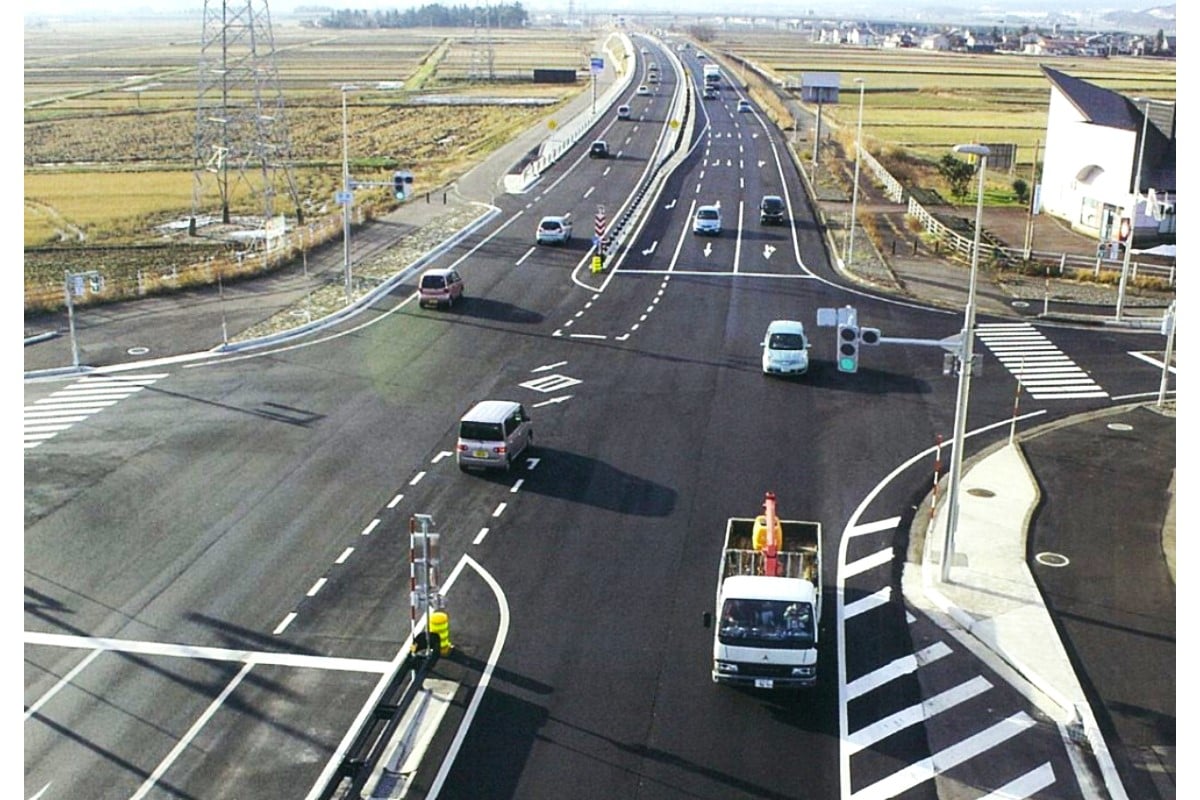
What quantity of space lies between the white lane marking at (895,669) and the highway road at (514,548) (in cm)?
7

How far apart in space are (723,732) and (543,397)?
20150mm

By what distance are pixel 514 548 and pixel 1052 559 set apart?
479 inches

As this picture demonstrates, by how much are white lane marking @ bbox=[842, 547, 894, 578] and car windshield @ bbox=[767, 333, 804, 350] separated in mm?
14555

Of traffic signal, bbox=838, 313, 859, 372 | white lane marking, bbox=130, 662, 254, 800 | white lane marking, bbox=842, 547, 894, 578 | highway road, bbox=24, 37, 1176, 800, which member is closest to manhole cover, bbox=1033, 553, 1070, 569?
white lane marking, bbox=842, 547, 894, 578

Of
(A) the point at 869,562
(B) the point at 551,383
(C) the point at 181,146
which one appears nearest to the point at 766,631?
(A) the point at 869,562

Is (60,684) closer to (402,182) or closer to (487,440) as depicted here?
(487,440)

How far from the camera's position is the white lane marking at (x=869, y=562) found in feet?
92.9

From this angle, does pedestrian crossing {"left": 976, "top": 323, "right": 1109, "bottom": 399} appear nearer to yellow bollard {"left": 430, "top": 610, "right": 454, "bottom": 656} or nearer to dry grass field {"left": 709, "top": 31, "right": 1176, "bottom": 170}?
yellow bollard {"left": 430, "top": 610, "right": 454, "bottom": 656}

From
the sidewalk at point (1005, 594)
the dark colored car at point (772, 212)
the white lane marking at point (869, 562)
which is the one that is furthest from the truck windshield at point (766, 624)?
the dark colored car at point (772, 212)

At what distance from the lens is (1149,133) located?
227 ft

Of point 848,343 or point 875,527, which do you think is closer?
point 848,343

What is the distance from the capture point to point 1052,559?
28.9 metres

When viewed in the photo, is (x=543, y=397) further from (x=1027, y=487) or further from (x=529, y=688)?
(x=529, y=688)
